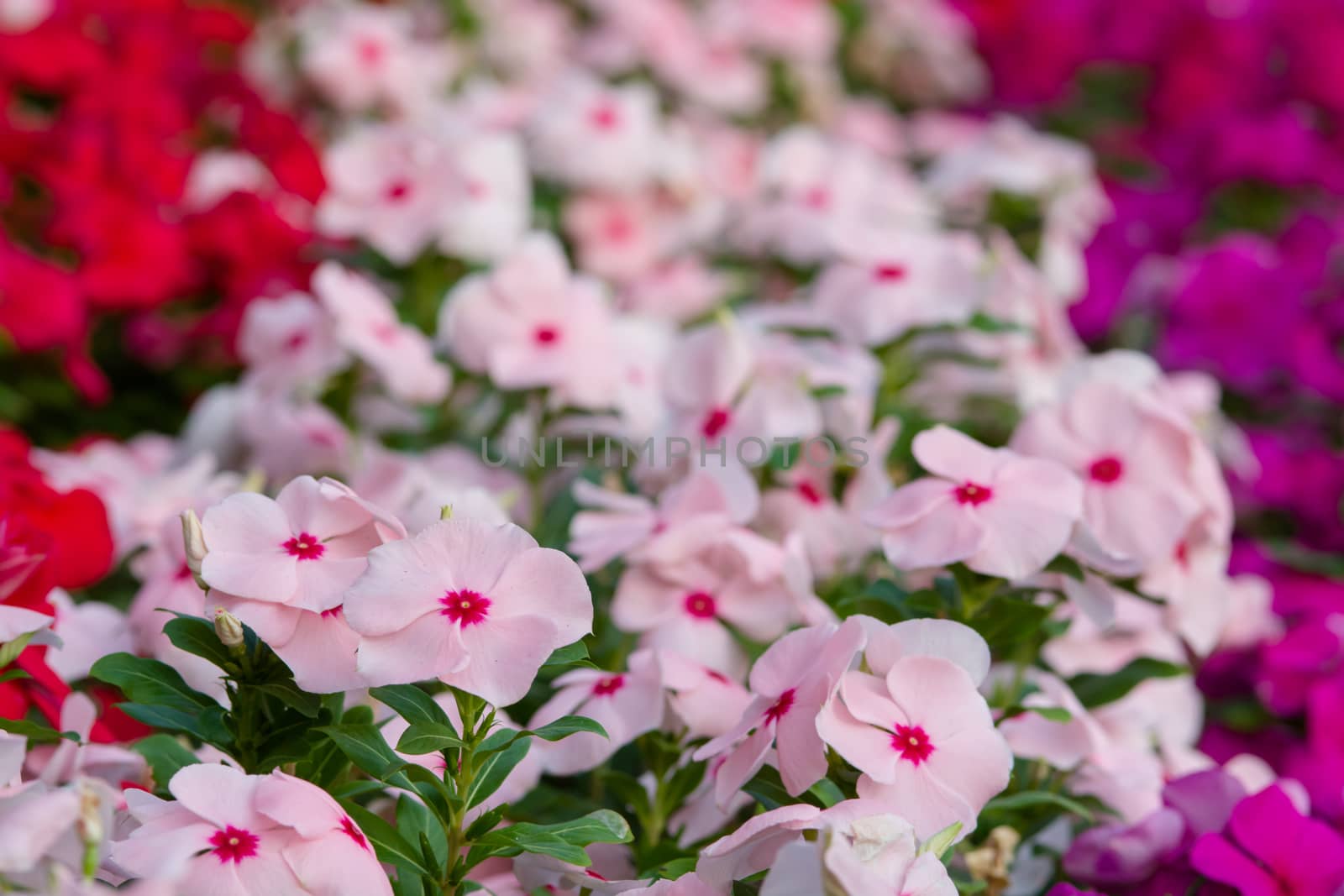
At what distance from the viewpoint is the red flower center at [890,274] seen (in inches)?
62.9

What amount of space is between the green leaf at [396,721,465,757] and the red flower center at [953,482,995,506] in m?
0.44

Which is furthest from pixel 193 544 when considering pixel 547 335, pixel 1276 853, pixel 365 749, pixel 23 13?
pixel 23 13

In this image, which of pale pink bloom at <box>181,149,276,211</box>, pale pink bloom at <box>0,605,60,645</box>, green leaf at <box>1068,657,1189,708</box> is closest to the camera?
pale pink bloom at <box>0,605,60,645</box>

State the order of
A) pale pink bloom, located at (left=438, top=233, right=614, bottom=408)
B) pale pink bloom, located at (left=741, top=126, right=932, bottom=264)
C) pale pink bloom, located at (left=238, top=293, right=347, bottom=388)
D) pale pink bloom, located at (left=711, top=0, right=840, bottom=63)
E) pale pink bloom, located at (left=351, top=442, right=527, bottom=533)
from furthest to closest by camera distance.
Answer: pale pink bloom, located at (left=711, top=0, right=840, bottom=63) → pale pink bloom, located at (left=741, top=126, right=932, bottom=264) → pale pink bloom, located at (left=238, top=293, right=347, bottom=388) → pale pink bloom, located at (left=438, top=233, right=614, bottom=408) → pale pink bloom, located at (left=351, top=442, right=527, bottom=533)

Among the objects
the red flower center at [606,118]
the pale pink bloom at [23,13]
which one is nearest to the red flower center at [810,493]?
the red flower center at [606,118]

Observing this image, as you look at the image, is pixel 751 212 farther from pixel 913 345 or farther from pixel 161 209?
pixel 161 209

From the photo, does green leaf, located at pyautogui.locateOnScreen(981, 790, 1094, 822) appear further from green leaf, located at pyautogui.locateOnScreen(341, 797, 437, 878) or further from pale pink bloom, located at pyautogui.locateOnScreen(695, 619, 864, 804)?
green leaf, located at pyautogui.locateOnScreen(341, 797, 437, 878)

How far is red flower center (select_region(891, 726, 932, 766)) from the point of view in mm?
870

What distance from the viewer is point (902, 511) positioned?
42.1 inches

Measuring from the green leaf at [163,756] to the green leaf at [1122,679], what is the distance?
0.81m

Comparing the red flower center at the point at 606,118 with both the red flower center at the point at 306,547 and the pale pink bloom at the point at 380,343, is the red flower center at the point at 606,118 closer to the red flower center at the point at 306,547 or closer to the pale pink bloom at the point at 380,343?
the pale pink bloom at the point at 380,343

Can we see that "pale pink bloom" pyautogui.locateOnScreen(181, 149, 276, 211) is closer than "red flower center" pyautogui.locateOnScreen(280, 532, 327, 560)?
No

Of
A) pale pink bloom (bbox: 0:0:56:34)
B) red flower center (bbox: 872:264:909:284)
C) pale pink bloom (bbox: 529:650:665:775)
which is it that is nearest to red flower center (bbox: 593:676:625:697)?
pale pink bloom (bbox: 529:650:665:775)

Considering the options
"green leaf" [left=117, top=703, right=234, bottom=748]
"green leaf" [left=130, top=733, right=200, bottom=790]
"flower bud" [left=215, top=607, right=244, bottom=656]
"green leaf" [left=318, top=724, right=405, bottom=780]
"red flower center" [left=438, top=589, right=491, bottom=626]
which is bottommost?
"green leaf" [left=130, top=733, right=200, bottom=790]
